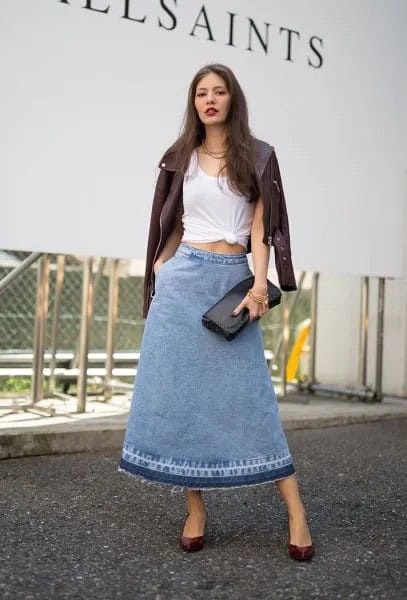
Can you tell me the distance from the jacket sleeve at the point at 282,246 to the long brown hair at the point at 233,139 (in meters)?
0.09

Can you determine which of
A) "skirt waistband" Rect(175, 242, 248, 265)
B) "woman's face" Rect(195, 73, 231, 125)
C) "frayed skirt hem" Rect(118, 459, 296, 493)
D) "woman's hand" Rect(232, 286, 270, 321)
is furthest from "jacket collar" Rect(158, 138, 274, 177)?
"frayed skirt hem" Rect(118, 459, 296, 493)

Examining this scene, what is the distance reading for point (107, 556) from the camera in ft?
8.85

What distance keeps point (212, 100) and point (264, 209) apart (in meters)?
0.40

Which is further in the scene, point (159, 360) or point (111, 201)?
point (111, 201)

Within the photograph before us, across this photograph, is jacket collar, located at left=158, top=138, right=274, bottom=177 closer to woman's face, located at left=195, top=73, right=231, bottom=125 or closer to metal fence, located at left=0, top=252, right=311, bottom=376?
woman's face, located at left=195, top=73, right=231, bottom=125

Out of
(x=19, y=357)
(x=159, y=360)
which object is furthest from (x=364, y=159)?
(x=159, y=360)

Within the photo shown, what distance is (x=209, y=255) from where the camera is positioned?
109 inches

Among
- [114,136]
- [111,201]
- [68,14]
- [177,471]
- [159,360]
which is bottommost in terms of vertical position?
[177,471]

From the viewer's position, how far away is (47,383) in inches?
249

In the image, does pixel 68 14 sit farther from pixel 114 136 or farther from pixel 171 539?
pixel 171 539

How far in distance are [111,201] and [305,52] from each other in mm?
1754

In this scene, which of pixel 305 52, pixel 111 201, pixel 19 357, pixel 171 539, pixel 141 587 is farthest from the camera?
pixel 19 357

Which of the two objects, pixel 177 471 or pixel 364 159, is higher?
pixel 364 159

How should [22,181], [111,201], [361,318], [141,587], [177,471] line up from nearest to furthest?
[141,587] → [177,471] → [22,181] → [111,201] → [361,318]
